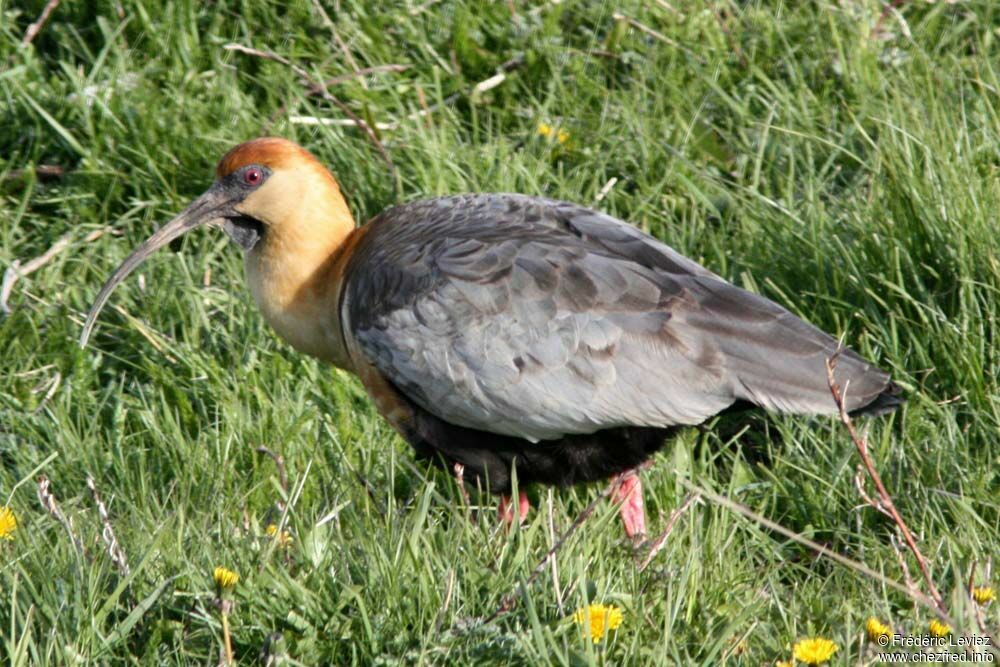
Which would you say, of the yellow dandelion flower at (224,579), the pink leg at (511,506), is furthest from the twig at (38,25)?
the yellow dandelion flower at (224,579)

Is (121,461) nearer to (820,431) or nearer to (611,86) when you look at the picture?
(820,431)

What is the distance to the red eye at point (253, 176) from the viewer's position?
4.91 meters

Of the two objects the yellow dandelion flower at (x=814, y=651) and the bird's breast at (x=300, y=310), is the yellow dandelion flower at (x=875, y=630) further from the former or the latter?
the bird's breast at (x=300, y=310)

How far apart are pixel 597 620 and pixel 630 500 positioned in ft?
3.79

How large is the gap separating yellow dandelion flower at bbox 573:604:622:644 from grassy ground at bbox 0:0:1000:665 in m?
0.03

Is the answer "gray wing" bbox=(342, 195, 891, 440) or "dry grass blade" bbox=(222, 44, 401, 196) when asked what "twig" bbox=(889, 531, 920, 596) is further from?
"dry grass blade" bbox=(222, 44, 401, 196)

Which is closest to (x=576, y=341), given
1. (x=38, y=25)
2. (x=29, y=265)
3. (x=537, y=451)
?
(x=537, y=451)

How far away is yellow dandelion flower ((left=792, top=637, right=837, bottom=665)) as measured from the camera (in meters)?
3.09

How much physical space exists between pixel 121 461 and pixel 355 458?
2.29 feet

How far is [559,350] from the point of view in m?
4.29

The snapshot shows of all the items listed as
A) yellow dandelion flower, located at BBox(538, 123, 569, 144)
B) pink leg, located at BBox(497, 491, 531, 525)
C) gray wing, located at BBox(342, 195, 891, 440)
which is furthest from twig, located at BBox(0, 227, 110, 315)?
pink leg, located at BBox(497, 491, 531, 525)

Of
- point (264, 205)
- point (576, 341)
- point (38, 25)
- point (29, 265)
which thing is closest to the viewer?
point (576, 341)

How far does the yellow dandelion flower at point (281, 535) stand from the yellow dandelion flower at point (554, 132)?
2480 mm

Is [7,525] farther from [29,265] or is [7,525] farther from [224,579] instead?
[29,265]
